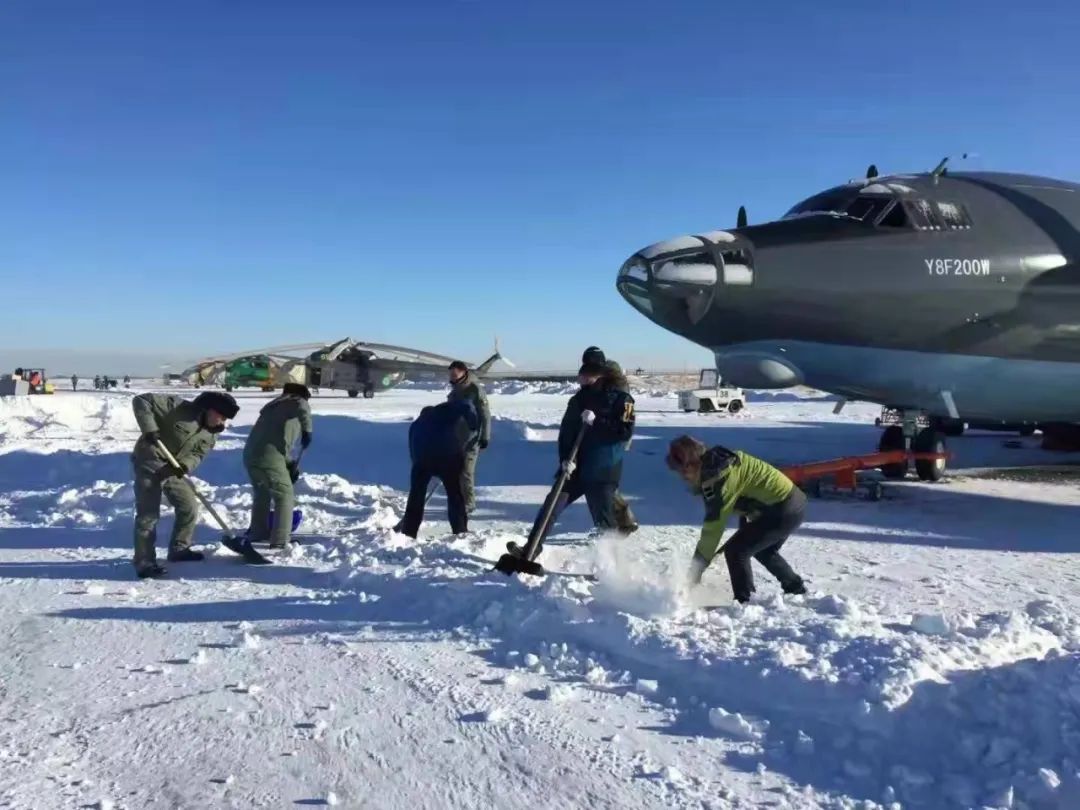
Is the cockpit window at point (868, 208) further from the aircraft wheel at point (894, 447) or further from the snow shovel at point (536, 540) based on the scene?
the snow shovel at point (536, 540)

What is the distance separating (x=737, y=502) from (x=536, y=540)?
1.67 m

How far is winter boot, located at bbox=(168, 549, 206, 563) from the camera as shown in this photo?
23.4 ft

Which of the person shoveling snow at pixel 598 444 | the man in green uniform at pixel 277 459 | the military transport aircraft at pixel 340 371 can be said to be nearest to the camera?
the person shoveling snow at pixel 598 444

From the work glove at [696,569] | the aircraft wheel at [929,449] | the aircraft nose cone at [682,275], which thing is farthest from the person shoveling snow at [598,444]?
the aircraft wheel at [929,449]

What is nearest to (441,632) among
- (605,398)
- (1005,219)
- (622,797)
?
(622,797)

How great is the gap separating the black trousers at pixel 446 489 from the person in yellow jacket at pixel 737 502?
281 cm

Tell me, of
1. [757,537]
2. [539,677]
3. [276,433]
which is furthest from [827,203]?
[539,677]

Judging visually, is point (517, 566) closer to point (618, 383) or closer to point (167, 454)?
point (618, 383)

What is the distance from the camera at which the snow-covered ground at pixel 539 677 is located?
128 inches

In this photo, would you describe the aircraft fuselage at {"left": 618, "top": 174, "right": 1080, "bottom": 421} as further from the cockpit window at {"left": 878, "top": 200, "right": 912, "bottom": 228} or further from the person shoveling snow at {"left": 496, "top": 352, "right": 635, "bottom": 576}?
the person shoveling snow at {"left": 496, "top": 352, "right": 635, "bottom": 576}

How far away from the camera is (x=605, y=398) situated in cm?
694

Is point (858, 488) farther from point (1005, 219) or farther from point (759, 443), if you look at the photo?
point (759, 443)

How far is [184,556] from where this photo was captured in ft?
23.5

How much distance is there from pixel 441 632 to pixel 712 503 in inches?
76.7
